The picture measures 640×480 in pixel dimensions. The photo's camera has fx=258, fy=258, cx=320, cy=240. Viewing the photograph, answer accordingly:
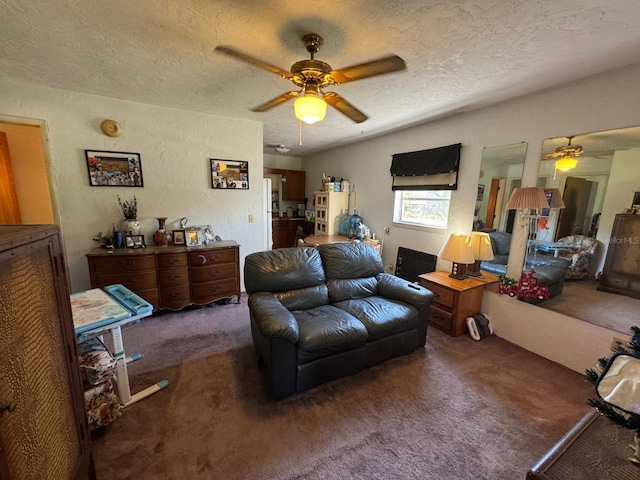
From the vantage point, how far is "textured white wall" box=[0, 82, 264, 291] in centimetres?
257

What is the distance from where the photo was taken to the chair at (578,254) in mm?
2143

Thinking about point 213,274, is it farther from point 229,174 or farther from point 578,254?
point 578,254

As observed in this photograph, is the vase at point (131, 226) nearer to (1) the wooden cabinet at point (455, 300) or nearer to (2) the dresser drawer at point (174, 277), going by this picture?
(2) the dresser drawer at point (174, 277)

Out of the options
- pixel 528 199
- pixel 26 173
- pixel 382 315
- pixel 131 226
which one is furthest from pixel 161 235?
pixel 528 199

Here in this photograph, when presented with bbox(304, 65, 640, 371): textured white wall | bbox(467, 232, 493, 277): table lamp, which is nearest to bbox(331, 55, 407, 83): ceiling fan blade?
bbox(304, 65, 640, 371): textured white wall

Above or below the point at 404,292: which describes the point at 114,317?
above

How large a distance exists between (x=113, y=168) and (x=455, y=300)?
154 inches

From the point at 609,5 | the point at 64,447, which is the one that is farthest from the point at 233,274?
the point at 609,5

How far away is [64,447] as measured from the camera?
37.1 inches

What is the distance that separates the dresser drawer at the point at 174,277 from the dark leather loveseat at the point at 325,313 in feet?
3.75

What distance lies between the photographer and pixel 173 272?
2922 mm

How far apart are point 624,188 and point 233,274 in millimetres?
3695

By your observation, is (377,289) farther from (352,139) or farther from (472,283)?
(352,139)

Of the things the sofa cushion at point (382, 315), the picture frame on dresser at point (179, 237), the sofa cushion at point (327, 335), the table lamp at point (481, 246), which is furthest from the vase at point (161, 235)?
the table lamp at point (481, 246)
